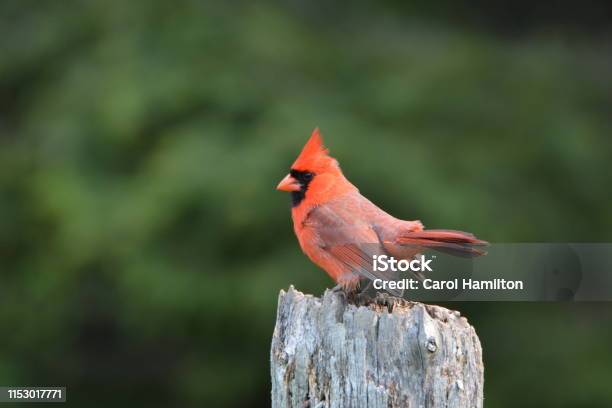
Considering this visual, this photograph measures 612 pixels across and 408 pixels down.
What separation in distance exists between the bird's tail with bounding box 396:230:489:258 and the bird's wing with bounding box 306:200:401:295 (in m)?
0.17

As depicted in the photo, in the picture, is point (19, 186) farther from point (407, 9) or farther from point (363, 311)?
point (363, 311)

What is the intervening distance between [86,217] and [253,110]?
3.87ft

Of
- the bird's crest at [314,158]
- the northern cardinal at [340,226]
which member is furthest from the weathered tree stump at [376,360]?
the bird's crest at [314,158]

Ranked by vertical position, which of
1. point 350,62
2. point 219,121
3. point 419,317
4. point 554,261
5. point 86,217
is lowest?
point 419,317

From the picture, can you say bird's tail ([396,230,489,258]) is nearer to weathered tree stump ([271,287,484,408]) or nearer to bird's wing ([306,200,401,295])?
bird's wing ([306,200,401,295])

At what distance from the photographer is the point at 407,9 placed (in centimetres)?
711

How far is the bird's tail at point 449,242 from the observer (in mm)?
2953

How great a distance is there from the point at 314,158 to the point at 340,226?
0.84 feet

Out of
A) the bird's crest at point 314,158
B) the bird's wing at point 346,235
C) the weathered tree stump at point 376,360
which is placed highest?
the bird's crest at point 314,158

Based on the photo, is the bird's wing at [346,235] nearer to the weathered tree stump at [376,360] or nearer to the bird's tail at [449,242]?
the bird's tail at [449,242]

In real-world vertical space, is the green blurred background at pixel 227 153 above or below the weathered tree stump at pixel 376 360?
above

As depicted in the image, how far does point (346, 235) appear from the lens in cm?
342

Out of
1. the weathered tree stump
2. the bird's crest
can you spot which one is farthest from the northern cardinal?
the weathered tree stump

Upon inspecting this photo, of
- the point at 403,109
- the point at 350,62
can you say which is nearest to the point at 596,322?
the point at 403,109
